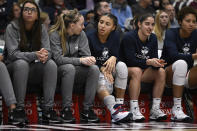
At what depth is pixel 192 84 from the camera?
663cm

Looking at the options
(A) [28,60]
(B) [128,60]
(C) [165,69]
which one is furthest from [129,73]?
(A) [28,60]

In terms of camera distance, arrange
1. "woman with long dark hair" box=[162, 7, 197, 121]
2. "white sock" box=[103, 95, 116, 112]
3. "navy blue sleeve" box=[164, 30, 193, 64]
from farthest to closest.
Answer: "navy blue sleeve" box=[164, 30, 193, 64] → "woman with long dark hair" box=[162, 7, 197, 121] → "white sock" box=[103, 95, 116, 112]

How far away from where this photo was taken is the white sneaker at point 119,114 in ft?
18.7

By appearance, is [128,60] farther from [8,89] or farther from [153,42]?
[8,89]

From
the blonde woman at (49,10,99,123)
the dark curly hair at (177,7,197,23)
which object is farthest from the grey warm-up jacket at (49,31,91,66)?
the dark curly hair at (177,7,197,23)

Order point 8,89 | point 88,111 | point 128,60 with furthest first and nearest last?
Answer: point 128,60 → point 88,111 → point 8,89

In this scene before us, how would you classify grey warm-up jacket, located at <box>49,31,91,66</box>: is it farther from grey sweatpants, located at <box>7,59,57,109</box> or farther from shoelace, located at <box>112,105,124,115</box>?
shoelace, located at <box>112,105,124,115</box>

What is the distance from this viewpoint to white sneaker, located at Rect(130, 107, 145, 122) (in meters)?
6.08

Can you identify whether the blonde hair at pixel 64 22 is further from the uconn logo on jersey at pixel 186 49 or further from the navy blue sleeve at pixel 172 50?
the uconn logo on jersey at pixel 186 49

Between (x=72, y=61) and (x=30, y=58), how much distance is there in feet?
1.83

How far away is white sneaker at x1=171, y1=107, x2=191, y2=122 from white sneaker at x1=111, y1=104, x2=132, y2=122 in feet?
2.97

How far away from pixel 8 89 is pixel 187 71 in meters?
2.57

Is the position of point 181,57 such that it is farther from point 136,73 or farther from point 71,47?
point 71,47

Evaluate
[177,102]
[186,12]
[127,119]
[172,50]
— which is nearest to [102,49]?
[172,50]
